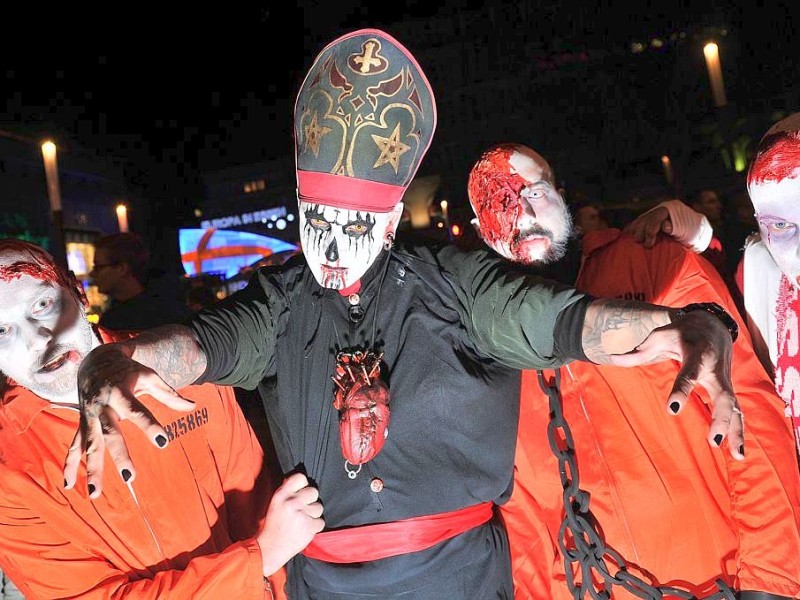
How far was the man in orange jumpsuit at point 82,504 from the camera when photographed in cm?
192

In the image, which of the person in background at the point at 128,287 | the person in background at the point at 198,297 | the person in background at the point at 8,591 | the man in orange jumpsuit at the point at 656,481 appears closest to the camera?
the man in orange jumpsuit at the point at 656,481

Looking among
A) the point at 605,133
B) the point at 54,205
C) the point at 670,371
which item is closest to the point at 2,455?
the point at 670,371

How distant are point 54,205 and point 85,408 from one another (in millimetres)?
4118

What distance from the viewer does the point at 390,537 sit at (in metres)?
1.80

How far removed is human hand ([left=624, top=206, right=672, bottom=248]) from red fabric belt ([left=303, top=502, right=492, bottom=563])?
1168 millimetres

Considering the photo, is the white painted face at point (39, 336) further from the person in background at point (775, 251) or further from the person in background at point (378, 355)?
the person in background at point (775, 251)

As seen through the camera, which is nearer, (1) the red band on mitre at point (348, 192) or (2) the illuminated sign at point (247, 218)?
(1) the red band on mitre at point (348, 192)

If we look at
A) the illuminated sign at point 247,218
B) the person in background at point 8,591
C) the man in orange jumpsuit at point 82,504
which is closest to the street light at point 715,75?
the man in orange jumpsuit at point 82,504

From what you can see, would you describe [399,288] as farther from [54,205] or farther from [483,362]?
[54,205]

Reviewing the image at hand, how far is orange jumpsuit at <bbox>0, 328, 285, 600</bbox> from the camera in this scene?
1.93 metres

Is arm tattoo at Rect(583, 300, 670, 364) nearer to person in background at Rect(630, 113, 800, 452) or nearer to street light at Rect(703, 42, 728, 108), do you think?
person in background at Rect(630, 113, 800, 452)

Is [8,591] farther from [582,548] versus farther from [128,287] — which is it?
[582,548]

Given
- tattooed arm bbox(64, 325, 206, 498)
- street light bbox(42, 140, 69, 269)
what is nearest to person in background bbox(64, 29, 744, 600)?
tattooed arm bbox(64, 325, 206, 498)

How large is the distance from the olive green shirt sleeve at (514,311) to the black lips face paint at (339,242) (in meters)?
0.22
